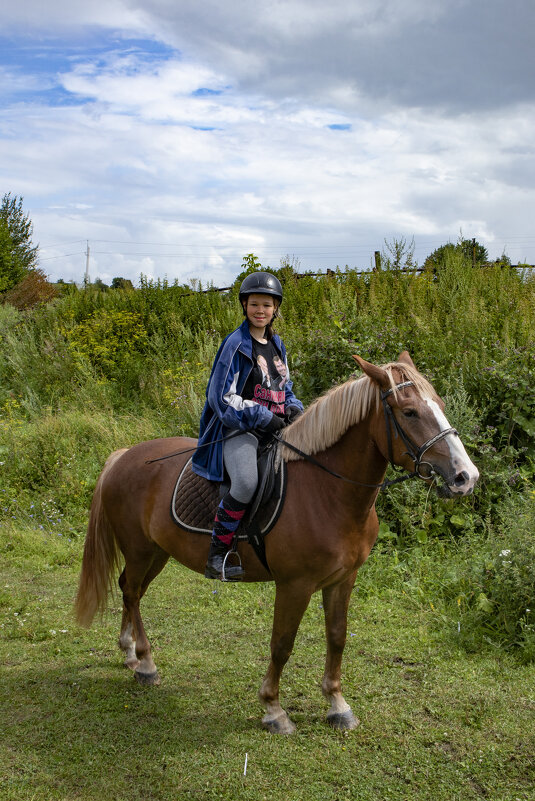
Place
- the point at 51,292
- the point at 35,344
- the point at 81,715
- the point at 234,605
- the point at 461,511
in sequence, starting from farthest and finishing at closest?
the point at 51,292, the point at 35,344, the point at 461,511, the point at 234,605, the point at 81,715

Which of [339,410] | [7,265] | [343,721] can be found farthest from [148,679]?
[7,265]

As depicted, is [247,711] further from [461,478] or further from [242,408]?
[461,478]

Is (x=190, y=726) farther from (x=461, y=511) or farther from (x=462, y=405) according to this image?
(x=462, y=405)

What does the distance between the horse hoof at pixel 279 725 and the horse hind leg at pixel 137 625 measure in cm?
99

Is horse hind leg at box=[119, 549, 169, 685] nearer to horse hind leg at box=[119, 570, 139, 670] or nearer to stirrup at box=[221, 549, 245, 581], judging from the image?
horse hind leg at box=[119, 570, 139, 670]

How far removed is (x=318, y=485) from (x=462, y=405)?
3159 mm

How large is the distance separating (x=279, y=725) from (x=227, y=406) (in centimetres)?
196

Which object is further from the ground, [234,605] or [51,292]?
[51,292]

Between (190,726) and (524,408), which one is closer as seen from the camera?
(190,726)

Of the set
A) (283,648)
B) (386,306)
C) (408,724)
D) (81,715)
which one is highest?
(386,306)

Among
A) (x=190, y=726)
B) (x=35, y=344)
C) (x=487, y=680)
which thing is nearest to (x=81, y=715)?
(x=190, y=726)

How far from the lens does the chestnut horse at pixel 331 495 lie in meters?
2.88

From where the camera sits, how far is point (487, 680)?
155 inches

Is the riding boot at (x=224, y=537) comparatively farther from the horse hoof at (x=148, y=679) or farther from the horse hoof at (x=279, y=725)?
the horse hoof at (x=148, y=679)
